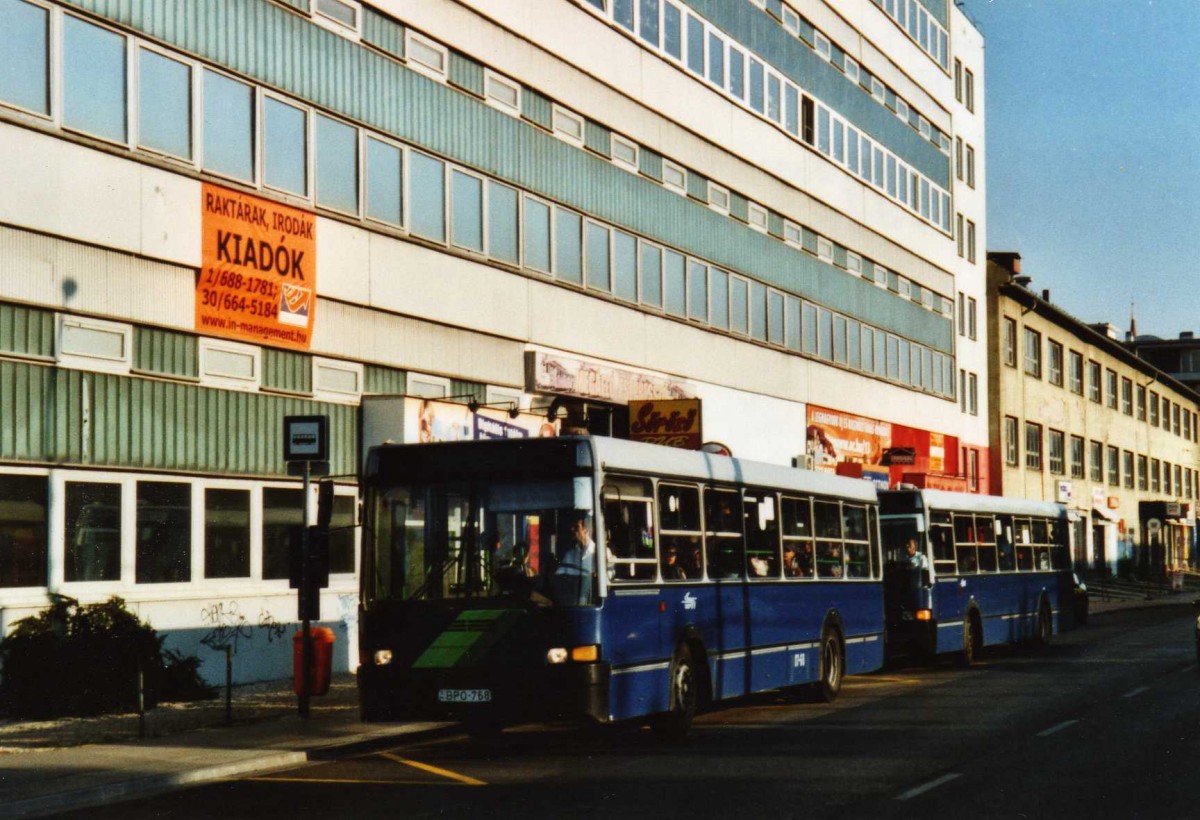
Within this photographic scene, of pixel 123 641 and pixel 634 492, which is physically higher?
pixel 634 492

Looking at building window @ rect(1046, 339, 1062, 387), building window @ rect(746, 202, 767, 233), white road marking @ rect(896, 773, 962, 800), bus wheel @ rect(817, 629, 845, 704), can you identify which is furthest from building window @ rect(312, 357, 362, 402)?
building window @ rect(1046, 339, 1062, 387)

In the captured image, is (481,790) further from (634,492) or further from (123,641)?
(123,641)

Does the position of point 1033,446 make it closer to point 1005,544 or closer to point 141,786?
point 1005,544

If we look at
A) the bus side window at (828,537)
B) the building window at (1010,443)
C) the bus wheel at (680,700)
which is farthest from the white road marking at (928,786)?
the building window at (1010,443)

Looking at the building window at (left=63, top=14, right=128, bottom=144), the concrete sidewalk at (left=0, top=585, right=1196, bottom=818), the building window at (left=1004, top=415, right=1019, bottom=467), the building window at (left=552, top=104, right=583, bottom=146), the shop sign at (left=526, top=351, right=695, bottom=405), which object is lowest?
the concrete sidewalk at (left=0, top=585, right=1196, bottom=818)

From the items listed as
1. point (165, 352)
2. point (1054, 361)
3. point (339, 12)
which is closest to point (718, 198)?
point (339, 12)

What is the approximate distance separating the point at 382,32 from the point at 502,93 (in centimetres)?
358

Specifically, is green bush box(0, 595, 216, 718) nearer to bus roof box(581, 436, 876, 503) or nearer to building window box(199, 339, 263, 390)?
building window box(199, 339, 263, 390)

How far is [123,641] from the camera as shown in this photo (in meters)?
18.2

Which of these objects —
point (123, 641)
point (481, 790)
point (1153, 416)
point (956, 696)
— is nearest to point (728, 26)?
point (956, 696)

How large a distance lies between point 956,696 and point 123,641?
967 centimetres

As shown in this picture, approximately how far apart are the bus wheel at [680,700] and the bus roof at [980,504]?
34.2 feet

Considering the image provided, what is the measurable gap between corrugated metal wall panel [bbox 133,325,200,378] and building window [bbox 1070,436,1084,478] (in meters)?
58.4

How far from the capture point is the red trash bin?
17875 millimetres
